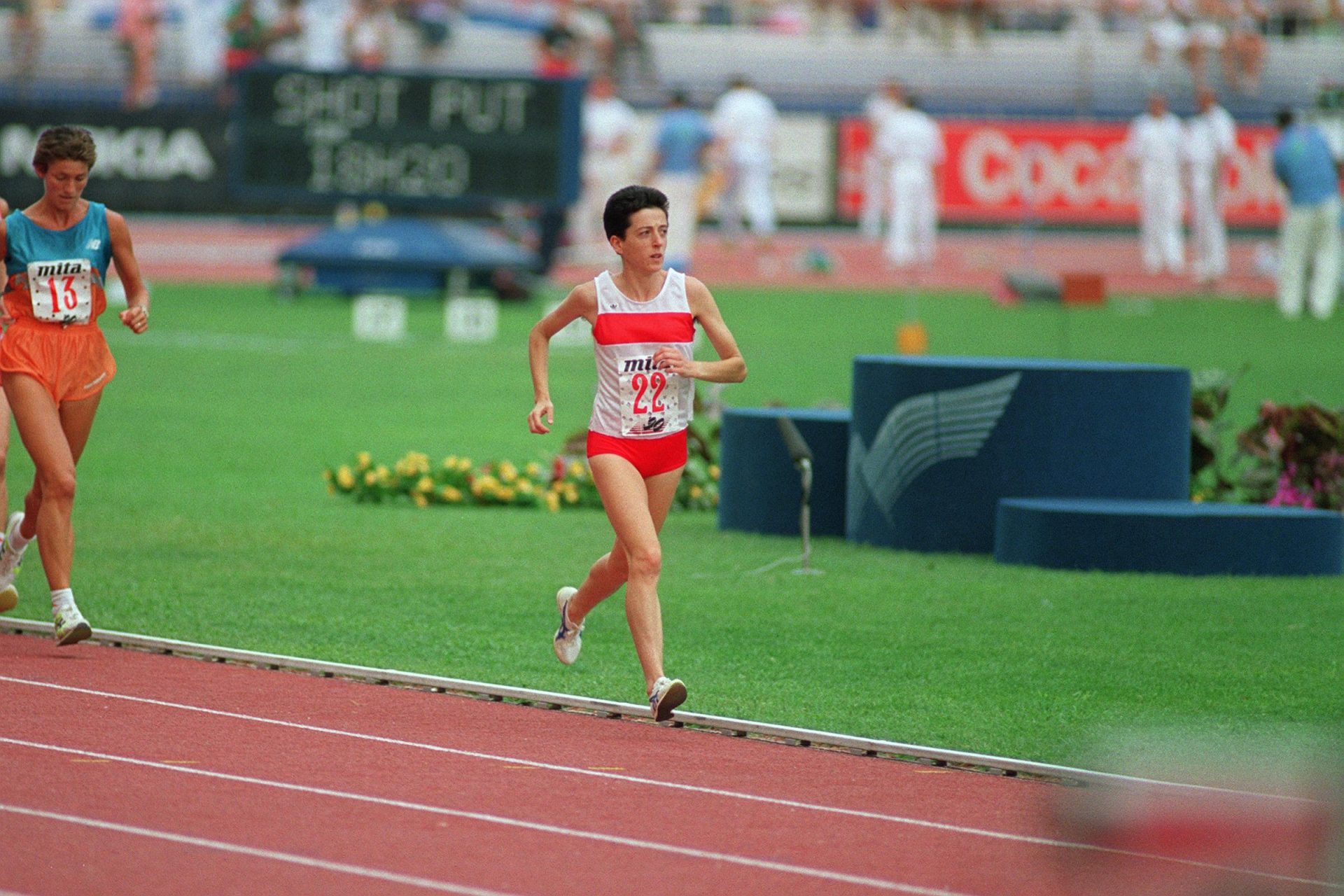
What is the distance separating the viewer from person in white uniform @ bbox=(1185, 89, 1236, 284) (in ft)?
105

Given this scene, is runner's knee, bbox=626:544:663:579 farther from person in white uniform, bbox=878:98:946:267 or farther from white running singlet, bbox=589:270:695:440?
person in white uniform, bbox=878:98:946:267

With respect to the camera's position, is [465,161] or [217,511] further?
[465,161]

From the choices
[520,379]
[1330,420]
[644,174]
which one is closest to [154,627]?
[1330,420]

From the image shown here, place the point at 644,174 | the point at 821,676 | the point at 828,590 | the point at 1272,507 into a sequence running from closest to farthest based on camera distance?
the point at 821,676 < the point at 828,590 < the point at 1272,507 < the point at 644,174

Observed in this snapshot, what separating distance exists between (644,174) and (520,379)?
34.9ft

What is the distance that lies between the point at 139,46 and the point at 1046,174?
14838mm

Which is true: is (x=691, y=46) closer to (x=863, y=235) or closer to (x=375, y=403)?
(x=863, y=235)

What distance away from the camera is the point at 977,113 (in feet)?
120

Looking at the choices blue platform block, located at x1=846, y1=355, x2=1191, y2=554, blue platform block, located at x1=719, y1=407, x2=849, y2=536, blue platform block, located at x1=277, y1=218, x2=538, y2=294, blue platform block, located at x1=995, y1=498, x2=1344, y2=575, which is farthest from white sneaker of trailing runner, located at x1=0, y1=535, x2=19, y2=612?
blue platform block, located at x1=277, y1=218, x2=538, y2=294

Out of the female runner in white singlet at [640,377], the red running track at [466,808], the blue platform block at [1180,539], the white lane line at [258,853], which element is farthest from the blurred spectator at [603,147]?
the white lane line at [258,853]

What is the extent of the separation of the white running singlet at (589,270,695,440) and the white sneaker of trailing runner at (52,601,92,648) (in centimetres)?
209

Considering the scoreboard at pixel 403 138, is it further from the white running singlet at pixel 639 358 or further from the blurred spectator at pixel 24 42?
the white running singlet at pixel 639 358

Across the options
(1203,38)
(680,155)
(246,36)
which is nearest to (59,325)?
(680,155)

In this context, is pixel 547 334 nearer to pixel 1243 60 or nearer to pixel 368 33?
pixel 368 33
